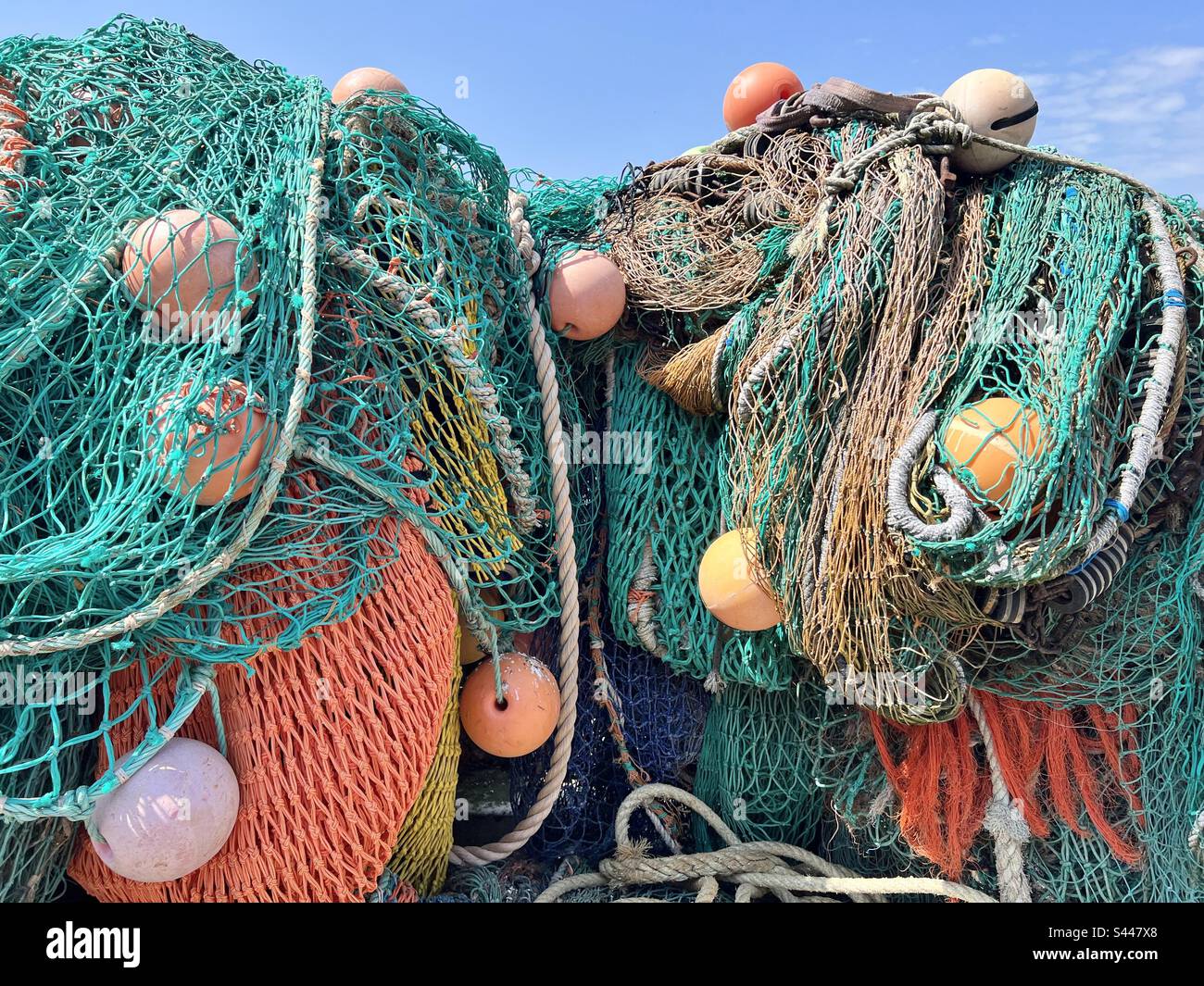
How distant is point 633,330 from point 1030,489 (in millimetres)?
1108

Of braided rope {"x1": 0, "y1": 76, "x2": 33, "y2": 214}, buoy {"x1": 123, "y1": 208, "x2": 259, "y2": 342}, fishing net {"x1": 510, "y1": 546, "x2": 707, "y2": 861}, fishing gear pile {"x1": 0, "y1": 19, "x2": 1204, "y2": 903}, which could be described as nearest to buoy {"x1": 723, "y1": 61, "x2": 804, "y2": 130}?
fishing gear pile {"x1": 0, "y1": 19, "x2": 1204, "y2": 903}

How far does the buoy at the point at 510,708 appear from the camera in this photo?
2088 mm

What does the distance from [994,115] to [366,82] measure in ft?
4.55

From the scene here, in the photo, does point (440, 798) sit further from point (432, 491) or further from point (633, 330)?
point (633, 330)

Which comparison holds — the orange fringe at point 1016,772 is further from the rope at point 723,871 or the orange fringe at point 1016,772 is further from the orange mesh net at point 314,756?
the orange mesh net at point 314,756

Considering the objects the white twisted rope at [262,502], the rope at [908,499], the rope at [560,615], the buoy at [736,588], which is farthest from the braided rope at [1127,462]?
the white twisted rope at [262,502]

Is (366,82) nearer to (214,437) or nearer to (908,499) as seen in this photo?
(214,437)

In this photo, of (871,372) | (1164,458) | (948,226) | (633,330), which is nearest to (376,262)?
(633,330)

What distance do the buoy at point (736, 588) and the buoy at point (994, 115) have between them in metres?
0.96

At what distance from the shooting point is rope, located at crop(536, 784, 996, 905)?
224cm

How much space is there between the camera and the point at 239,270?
1704 millimetres

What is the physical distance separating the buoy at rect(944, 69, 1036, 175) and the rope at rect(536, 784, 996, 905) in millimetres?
1591

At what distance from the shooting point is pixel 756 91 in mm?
2664
